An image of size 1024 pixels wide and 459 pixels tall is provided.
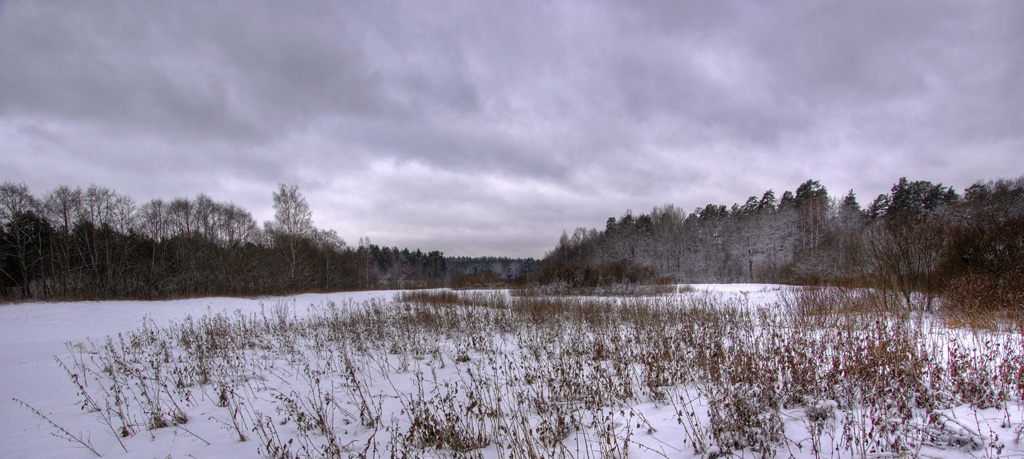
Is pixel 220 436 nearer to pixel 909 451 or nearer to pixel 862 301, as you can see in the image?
pixel 909 451

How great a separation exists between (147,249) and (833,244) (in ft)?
177

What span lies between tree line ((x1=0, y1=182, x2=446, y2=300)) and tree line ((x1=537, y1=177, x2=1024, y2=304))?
2330 centimetres

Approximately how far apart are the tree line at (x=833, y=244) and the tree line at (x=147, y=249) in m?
23.3

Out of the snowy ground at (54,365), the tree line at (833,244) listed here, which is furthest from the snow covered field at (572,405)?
the tree line at (833,244)

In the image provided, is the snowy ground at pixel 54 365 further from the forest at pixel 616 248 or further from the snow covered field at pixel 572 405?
the forest at pixel 616 248

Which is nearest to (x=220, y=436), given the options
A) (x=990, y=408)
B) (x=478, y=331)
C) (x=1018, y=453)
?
(x=478, y=331)

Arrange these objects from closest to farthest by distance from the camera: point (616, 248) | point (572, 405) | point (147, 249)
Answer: point (572, 405)
point (147, 249)
point (616, 248)

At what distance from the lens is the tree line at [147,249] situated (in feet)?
72.8

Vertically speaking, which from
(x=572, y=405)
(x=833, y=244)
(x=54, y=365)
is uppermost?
(x=833, y=244)

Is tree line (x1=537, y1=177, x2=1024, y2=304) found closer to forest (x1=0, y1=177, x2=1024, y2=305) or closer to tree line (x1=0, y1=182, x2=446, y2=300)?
forest (x1=0, y1=177, x2=1024, y2=305)

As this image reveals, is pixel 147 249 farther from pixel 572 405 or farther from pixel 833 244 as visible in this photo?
pixel 833 244

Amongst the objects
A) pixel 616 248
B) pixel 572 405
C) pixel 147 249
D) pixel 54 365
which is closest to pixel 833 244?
pixel 616 248

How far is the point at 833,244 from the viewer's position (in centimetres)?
2912

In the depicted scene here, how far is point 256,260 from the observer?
3244 centimetres
